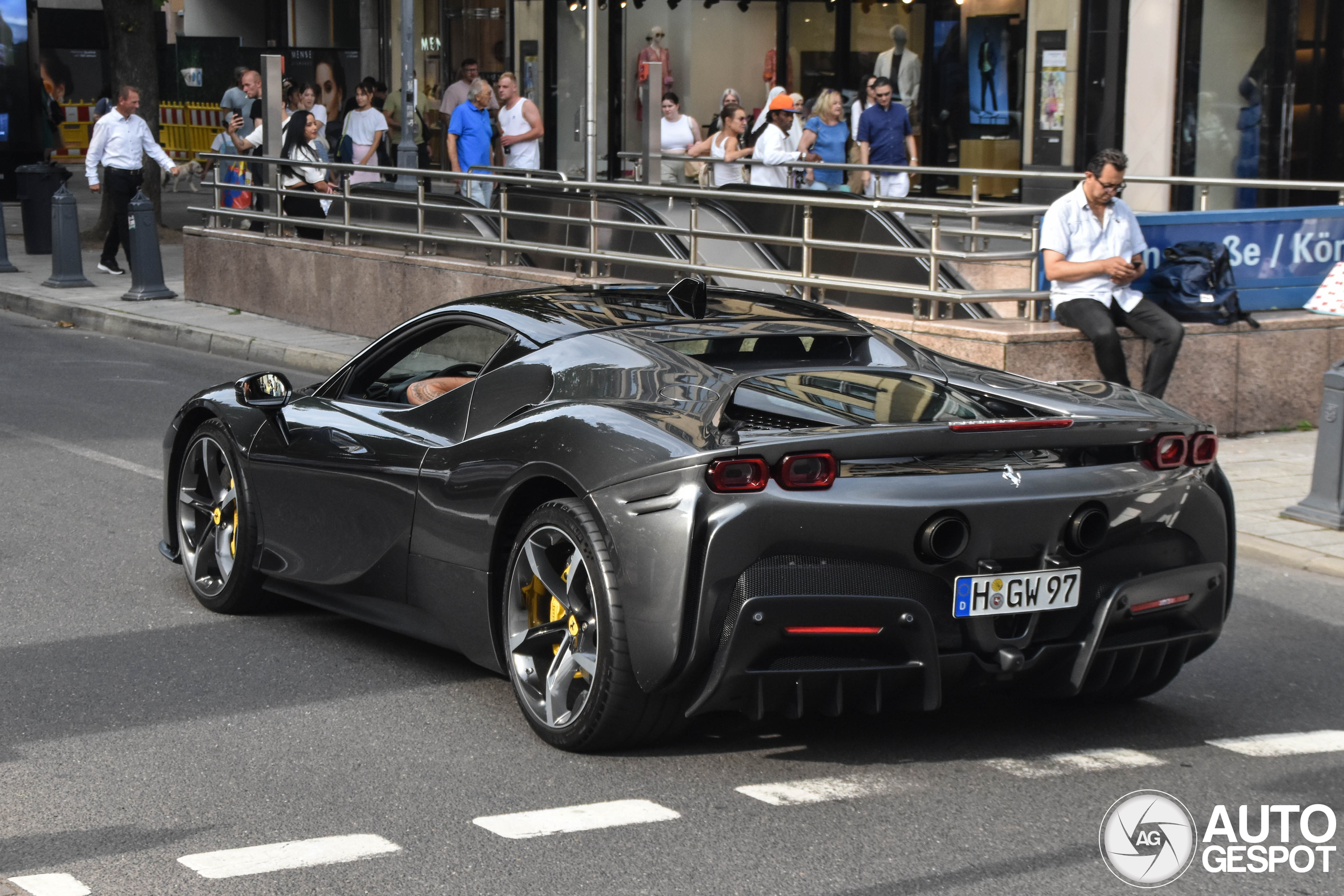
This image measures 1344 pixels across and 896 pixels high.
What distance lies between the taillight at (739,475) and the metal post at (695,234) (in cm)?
831

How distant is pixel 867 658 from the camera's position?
4.62m

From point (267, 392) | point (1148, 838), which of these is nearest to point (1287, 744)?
point (1148, 838)

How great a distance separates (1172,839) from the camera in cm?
441

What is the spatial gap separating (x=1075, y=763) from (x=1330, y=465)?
435 cm

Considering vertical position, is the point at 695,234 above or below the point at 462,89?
below

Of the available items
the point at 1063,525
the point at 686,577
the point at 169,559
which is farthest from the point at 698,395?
the point at 169,559

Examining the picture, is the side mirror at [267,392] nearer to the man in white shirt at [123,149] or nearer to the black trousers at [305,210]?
the black trousers at [305,210]

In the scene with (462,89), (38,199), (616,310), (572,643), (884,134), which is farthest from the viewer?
(462,89)

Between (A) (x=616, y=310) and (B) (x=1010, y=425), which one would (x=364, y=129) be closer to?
(A) (x=616, y=310)

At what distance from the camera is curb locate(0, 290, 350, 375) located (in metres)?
14.5

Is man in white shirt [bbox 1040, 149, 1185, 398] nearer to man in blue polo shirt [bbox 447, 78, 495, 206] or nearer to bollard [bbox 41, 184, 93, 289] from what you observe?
man in blue polo shirt [bbox 447, 78, 495, 206]

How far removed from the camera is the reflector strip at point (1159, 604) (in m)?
4.95

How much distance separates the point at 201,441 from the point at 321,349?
7921 mm

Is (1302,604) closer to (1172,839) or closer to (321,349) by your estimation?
(1172,839)
